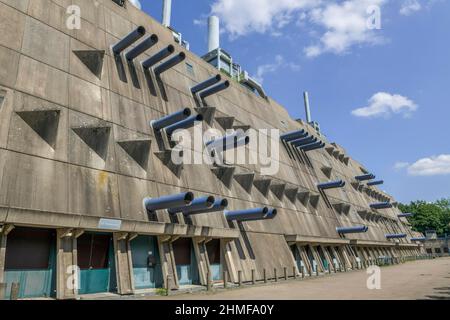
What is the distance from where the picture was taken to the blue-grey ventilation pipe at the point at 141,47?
19.6 metres

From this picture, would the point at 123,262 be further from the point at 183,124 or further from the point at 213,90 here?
the point at 213,90

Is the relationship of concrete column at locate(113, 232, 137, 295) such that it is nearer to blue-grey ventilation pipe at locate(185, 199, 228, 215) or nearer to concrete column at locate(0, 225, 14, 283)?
blue-grey ventilation pipe at locate(185, 199, 228, 215)

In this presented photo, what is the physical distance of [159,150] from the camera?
19484 mm

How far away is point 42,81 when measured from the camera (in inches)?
587

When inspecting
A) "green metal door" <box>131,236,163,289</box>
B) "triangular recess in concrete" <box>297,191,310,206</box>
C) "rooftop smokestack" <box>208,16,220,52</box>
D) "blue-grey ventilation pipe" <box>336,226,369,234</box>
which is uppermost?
"rooftop smokestack" <box>208,16,220,52</box>

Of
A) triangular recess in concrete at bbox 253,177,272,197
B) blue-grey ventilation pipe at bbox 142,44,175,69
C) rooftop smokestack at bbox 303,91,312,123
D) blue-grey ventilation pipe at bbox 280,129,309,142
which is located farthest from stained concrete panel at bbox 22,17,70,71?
rooftop smokestack at bbox 303,91,312,123

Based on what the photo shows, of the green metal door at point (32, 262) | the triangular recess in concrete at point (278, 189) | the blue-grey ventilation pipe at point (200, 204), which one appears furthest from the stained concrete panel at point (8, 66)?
the triangular recess in concrete at point (278, 189)

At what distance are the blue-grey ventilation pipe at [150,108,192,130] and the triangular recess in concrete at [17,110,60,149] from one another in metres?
6.43

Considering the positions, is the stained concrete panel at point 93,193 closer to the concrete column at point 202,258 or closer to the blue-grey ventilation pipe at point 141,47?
the concrete column at point 202,258

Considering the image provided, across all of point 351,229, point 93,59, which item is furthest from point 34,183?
point 351,229

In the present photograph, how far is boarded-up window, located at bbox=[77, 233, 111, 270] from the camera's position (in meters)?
13.5

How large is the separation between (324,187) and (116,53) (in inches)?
1073

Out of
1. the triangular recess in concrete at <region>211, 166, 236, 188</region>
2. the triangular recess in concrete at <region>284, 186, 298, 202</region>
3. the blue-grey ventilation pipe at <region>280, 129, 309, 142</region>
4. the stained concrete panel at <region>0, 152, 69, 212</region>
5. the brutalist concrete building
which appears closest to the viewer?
the stained concrete panel at <region>0, 152, 69, 212</region>

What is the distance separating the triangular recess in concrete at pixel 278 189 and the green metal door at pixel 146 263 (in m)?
14.2
